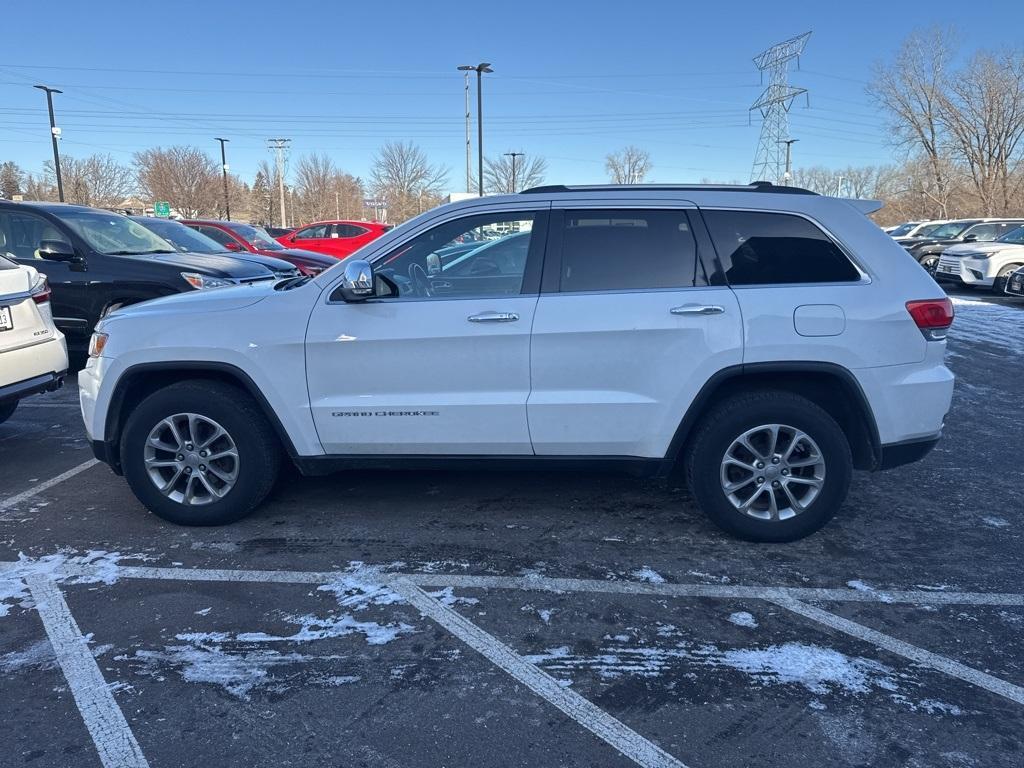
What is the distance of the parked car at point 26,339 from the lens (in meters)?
5.29

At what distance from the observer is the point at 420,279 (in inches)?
160

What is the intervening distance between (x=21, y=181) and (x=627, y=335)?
78432mm

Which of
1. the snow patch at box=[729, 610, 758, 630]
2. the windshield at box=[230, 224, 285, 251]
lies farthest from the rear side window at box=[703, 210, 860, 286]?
the windshield at box=[230, 224, 285, 251]

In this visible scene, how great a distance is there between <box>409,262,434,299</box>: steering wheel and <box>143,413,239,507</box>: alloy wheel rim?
1328 millimetres

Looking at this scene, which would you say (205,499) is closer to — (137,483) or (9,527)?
(137,483)

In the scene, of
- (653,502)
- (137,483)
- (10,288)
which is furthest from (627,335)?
(10,288)

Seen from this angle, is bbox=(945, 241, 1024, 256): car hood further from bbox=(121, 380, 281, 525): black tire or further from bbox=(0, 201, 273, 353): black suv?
bbox=(121, 380, 281, 525): black tire

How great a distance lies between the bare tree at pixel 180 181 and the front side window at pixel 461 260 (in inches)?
2206

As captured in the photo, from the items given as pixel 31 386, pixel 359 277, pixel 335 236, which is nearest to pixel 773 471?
pixel 359 277

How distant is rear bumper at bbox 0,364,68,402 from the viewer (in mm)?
5254

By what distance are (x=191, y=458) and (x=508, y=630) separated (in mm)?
2127

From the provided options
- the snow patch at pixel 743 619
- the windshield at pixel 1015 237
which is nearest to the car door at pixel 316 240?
the windshield at pixel 1015 237

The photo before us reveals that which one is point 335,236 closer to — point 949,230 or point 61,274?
point 61,274

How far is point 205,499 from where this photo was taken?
4.25 metres
